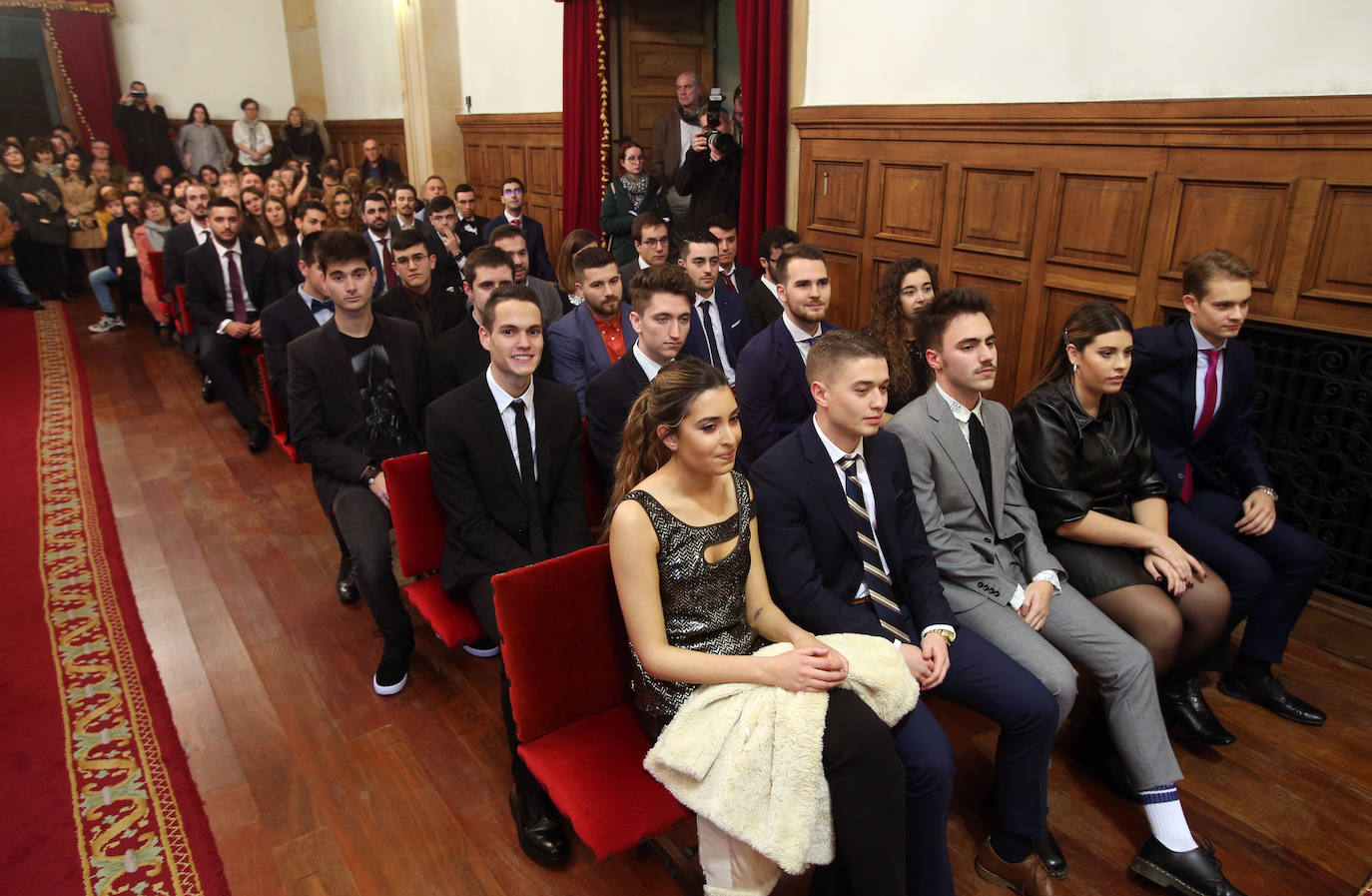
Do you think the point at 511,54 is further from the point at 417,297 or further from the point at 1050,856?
the point at 1050,856

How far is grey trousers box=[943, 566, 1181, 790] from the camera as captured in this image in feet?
6.84

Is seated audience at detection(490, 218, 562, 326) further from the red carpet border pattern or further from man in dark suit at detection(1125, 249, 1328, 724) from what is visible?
man in dark suit at detection(1125, 249, 1328, 724)

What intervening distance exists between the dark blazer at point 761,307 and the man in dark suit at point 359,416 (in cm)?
→ 165

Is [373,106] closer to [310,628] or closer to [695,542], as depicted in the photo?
[310,628]

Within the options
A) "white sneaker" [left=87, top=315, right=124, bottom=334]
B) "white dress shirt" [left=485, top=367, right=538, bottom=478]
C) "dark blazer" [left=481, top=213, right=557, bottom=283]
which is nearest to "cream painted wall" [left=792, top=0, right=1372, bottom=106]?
"dark blazer" [left=481, top=213, right=557, bottom=283]

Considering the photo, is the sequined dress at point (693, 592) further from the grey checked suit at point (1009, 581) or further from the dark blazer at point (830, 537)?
the grey checked suit at point (1009, 581)

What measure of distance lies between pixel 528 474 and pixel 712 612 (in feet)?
2.82

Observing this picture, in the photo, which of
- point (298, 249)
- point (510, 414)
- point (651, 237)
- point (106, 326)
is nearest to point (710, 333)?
point (651, 237)

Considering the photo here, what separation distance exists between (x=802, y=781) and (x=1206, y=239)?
267cm

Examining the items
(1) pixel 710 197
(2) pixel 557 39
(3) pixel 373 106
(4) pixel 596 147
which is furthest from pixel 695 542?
(3) pixel 373 106

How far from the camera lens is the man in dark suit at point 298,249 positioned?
17.1ft

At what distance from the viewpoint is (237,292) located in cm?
518

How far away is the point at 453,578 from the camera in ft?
7.92

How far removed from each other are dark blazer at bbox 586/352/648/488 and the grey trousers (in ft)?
3.62
